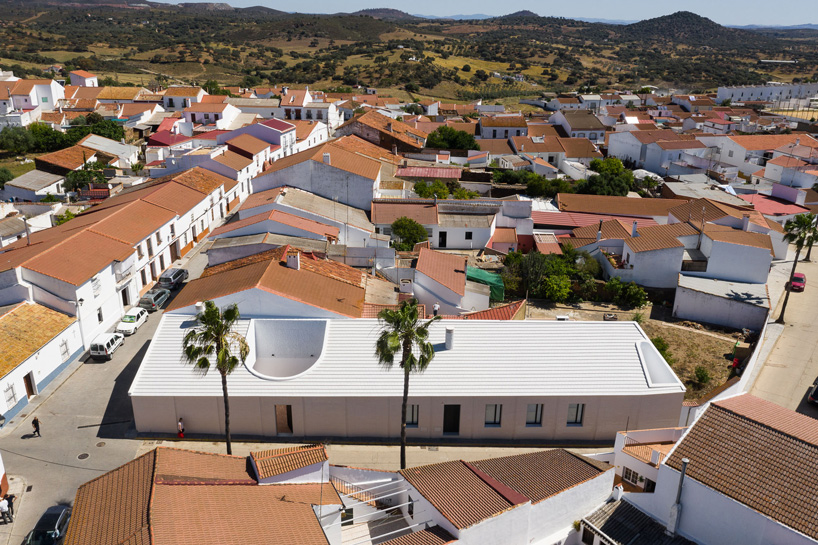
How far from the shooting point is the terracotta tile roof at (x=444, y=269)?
39031 millimetres

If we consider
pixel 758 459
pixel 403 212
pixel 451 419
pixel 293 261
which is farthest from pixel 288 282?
pixel 758 459

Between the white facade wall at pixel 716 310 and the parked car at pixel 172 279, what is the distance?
35561 millimetres

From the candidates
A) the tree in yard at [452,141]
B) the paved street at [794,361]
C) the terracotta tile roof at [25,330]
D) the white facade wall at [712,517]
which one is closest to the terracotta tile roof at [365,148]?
the tree in yard at [452,141]

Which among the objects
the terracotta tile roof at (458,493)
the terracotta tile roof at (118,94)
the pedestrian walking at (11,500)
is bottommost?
the pedestrian walking at (11,500)

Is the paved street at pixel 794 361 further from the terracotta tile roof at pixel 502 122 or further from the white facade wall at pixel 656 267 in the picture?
the terracotta tile roof at pixel 502 122

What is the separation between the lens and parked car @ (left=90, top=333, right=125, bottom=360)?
34.7 meters

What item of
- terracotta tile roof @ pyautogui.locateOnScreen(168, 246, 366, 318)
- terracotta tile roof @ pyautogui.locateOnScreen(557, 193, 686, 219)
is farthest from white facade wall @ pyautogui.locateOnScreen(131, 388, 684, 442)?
terracotta tile roof @ pyautogui.locateOnScreen(557, 193, 686, 219)

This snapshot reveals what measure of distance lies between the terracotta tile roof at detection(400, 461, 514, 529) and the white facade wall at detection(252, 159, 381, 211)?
34.3 meters

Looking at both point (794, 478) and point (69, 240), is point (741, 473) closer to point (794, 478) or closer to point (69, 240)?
point (794, 478)

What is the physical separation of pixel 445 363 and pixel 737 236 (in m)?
28.7

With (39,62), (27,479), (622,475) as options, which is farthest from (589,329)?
(39,62)

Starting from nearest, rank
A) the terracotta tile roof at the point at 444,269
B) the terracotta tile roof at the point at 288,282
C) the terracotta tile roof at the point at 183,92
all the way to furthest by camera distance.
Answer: the terracotta tile roof at the point at 288,282
the terracotta tile roof at the point at 444,269
the terracotta tile roof at the point at 183,92

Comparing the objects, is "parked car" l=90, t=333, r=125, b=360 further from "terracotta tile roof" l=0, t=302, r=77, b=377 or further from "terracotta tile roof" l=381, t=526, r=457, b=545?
"terracotta tile roof" l=381, t=526, r=457, b=545

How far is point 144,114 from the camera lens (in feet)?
312
